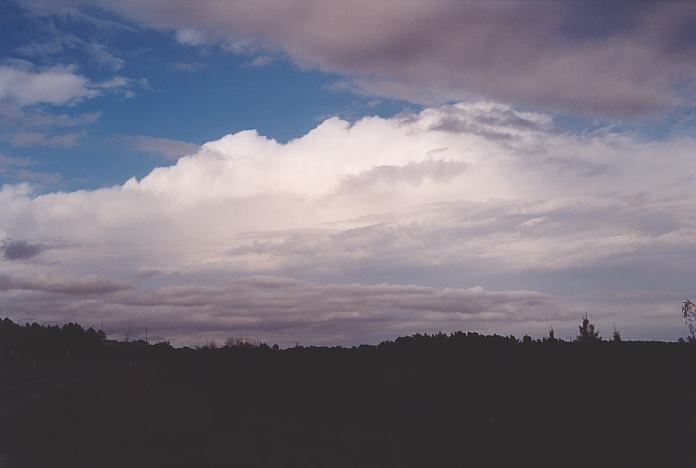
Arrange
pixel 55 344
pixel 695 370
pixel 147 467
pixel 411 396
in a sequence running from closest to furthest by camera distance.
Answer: pixel 147 467 < pixel 695 370 < pixel 411 396 < pixel 55 344

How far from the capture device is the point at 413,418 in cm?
2022

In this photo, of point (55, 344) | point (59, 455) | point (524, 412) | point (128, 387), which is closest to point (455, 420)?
point (524, 412)

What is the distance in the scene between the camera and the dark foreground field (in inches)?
600

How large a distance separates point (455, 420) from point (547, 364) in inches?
283

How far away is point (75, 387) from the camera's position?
1494 inches

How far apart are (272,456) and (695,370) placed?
43.5 ft

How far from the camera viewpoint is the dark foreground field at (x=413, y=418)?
15.2 m

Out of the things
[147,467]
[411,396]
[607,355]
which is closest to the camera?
[147,467]

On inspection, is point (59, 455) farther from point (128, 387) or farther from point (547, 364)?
point (128, 387)

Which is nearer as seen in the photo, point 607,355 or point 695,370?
point 695,370

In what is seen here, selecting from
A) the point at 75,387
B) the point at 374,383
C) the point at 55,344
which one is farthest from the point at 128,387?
the point at 55,344

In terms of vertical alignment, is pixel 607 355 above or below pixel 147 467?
above

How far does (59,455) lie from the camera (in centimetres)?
1567

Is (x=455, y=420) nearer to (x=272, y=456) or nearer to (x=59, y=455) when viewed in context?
(x=272, y=456)
